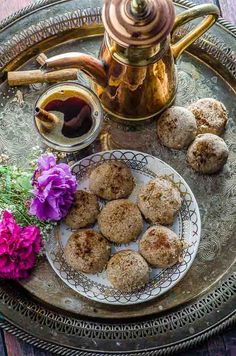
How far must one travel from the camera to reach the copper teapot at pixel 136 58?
1.19m

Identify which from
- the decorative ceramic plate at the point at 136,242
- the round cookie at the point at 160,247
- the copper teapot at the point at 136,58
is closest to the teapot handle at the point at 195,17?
the copper teapot at the point at 136,58

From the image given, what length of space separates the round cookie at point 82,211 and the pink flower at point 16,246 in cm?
7

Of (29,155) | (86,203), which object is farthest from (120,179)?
(29,155)

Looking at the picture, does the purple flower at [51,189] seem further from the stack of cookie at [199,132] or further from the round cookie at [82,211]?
the stack of cookie at [199,132]

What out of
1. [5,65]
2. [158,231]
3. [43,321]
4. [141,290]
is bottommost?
[43,321]

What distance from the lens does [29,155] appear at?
4.58 ft

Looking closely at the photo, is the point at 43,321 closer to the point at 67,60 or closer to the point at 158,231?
the point at 158,231

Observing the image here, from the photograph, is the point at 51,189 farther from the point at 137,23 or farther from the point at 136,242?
the point at 137,23

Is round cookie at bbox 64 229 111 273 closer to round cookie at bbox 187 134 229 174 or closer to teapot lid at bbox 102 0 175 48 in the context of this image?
round cookie at bbox 187 134 229 174

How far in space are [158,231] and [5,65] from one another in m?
0.46

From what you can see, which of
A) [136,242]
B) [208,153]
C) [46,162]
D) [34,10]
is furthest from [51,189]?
[34,10]

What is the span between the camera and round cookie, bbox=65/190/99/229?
1.31 m

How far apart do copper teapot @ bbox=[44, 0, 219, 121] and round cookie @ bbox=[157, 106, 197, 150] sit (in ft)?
0.08

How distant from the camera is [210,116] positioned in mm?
1374
